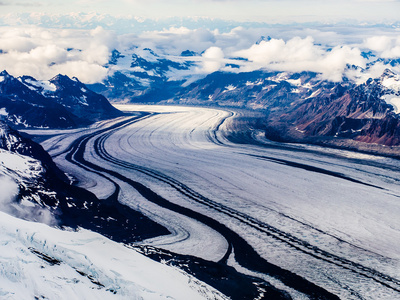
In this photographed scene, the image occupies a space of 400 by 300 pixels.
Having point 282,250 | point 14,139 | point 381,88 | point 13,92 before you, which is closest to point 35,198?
point 282,250

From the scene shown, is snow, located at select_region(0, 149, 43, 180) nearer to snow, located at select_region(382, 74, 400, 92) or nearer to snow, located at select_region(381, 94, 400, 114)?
snow, located at select_region(381, 94, 400, 114)

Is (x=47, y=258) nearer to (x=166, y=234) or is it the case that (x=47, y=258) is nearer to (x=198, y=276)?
(x=198, y=276)

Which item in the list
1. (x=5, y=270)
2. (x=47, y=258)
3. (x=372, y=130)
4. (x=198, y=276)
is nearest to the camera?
(x=5, y=270)

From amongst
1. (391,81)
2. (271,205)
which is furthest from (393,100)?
(271,205)

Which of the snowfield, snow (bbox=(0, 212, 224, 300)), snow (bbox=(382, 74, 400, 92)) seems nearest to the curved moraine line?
the snowfield

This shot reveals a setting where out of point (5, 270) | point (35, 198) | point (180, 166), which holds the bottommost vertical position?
point (180, 166)

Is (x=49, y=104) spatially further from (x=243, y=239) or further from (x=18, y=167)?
(x=243, y=239)

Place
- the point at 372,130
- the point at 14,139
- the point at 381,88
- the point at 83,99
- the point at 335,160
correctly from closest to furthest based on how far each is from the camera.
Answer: the point at 14,139 → the point at 335,160 → the point at 372,130 → the point at 381,88 → the point at 83,99
